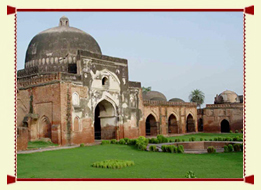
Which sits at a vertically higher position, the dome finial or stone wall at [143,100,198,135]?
the dome finial

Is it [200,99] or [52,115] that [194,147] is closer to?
[52,115]

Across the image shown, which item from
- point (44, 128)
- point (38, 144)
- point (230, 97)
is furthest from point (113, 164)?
point (230, 97)

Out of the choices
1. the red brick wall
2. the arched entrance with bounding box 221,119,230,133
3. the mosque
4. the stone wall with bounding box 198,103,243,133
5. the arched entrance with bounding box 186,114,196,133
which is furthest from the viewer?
the arched entrance with bounding box 221,119,230,133

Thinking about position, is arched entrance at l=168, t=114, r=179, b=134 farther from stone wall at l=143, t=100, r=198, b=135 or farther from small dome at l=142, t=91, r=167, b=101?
small dome at l=142, t=91, r=167, b=101

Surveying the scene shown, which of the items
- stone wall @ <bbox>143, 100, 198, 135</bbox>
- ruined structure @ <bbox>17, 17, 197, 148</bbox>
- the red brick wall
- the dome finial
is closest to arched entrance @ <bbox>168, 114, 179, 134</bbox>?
stone wall @ <bbox>143, 100, 198, 135</bbox>

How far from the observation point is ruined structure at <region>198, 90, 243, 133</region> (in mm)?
30047

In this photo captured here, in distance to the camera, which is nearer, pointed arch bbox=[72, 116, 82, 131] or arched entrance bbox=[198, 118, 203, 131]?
pointed arch bbox=[72, 116, 82, 131]

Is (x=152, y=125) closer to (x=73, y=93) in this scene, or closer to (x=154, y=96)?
(x=154, y=96)

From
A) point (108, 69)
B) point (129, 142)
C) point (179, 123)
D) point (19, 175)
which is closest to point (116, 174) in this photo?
point (19, 175)

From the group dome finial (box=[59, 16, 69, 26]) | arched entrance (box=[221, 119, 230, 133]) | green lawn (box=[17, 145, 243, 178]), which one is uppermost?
dome finial (box=[59, 16, 69, 26])

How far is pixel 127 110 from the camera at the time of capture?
21.5 metres

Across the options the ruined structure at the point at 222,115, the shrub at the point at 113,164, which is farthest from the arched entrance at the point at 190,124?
the shrub at the point at 113,164

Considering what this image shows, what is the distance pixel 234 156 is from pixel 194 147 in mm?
6118

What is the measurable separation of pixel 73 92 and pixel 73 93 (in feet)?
0.18
